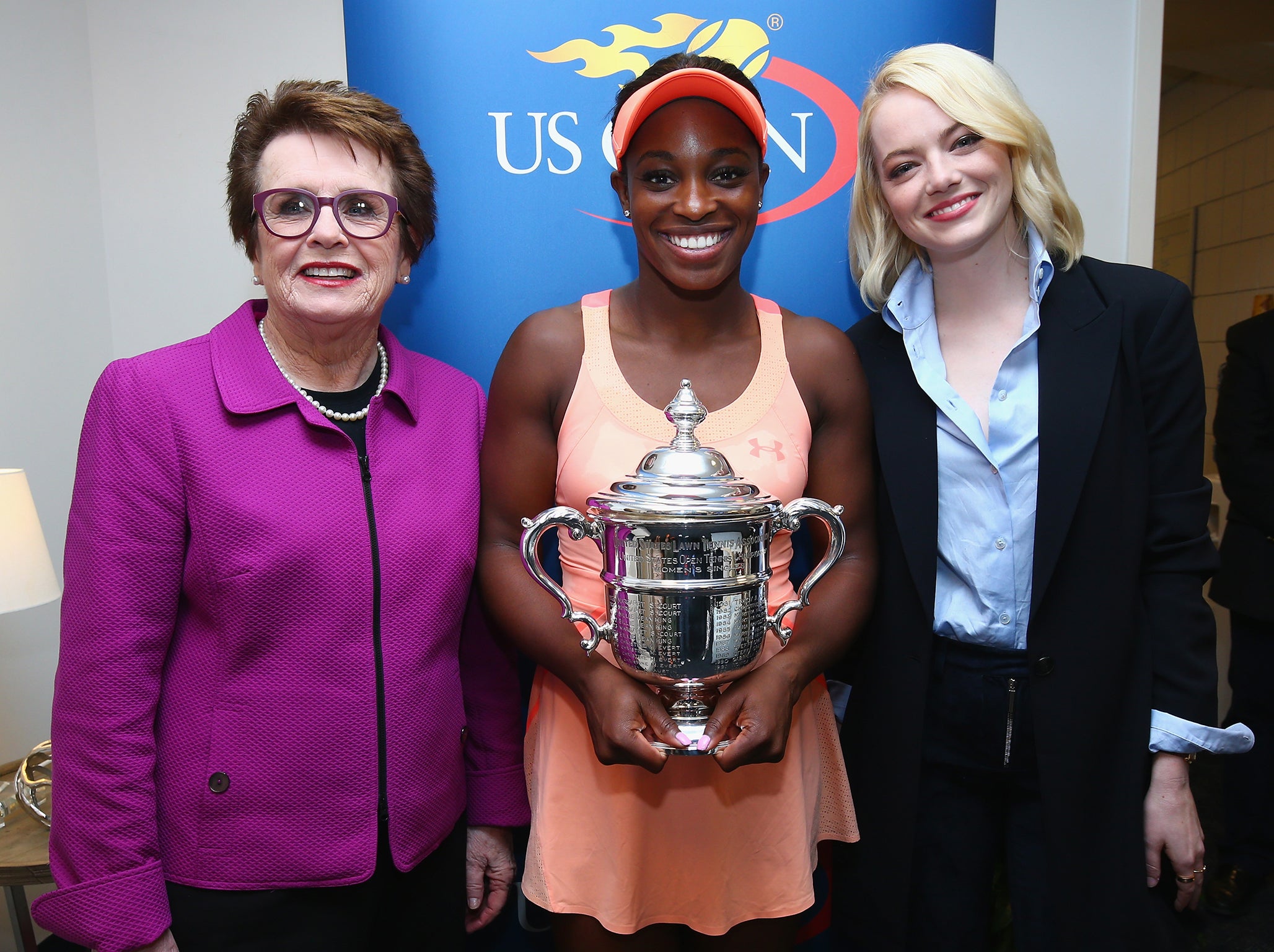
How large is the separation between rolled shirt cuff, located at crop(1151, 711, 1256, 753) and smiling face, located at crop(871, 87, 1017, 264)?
0.98 metres

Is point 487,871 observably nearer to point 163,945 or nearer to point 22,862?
point 163,945

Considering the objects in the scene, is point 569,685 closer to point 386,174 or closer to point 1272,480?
point 386,174

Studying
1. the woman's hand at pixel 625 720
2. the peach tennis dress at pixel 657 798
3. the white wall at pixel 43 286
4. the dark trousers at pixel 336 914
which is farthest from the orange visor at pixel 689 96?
the white wall at pixel 43 286

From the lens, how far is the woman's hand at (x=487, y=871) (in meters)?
1.82

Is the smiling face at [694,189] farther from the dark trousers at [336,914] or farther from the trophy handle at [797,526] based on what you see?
the dark trousers at [336,914]

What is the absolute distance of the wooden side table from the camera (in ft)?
5.98

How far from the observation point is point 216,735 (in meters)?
1.42

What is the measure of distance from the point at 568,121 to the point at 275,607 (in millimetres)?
1414

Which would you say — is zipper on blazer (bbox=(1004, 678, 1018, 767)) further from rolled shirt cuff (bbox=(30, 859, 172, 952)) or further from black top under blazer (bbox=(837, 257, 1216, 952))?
rolled shirt cuff (bbox=(30, 859, 172, 952))

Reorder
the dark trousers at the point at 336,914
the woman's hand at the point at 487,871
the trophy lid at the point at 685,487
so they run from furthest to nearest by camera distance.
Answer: the woman's hand at the point at 487,871, the dark trousers at the point at 336,914, the trophy lid at the point at 685,487

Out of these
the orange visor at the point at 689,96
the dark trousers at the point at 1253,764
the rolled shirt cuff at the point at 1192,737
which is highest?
the orange visor at the point at 689,96

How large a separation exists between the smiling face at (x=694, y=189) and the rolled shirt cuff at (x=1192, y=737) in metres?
1.19

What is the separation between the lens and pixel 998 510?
65.4 inches

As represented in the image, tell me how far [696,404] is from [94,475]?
37.7 inches
